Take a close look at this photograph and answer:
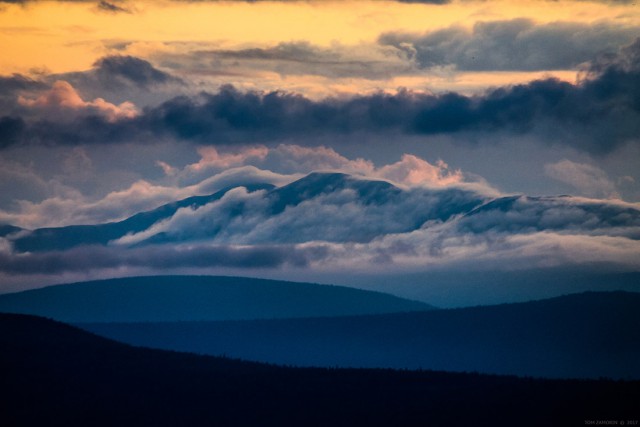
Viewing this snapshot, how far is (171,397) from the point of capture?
197750mm

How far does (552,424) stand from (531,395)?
492 inches

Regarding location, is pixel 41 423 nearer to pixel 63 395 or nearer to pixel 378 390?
pixel 63 395

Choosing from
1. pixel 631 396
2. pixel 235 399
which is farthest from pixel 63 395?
pixel 631 396

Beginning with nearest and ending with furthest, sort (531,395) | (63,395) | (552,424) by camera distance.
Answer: (552,424), (531,395), (63,395)

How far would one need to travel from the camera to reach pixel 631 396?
178 metres

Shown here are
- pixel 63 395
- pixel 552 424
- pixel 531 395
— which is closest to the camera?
pixel 552 424

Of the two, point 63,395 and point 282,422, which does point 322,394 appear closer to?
point 282,422

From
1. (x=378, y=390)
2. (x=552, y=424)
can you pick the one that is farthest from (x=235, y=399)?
(x=552, y=424)

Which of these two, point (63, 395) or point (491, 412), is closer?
point (491, 412)

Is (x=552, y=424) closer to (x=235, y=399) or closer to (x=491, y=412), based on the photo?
(x=491, y=412)

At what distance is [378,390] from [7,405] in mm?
60289

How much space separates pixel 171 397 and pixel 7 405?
2670 centimetres

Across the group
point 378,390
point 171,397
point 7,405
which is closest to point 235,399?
point 171,397

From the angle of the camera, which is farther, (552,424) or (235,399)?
(235,399)
